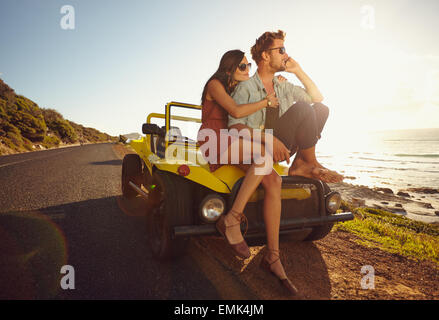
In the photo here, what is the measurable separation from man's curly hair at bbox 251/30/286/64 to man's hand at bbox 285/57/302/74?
0.27m

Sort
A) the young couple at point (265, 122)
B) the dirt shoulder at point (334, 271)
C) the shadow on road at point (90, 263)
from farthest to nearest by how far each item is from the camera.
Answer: the young couple at point (265, 122) < the dirt shoulder at point (334, 271) < the shadow on road at point (90, 263)

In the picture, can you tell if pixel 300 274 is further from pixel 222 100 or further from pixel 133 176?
pixel 133 176

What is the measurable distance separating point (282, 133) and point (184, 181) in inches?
44.6

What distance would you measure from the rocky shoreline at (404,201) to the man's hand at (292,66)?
30.3ft

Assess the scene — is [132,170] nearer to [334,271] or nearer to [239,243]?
[239,243]

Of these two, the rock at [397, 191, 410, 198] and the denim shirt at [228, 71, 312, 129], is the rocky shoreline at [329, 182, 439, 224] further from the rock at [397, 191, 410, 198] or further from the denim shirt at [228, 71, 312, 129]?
the denim shirt at [228, 71, 312, 129]

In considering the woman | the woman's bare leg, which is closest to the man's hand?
the woman

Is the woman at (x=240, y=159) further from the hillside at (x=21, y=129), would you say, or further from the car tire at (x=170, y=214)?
the hillside at (x=21, y=129)

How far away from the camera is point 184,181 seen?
2.29 meters

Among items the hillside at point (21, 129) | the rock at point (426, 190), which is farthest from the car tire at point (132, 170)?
the hillside at point (21, 129)

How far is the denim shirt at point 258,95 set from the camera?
231 centimetres

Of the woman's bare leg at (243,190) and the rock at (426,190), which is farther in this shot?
the rock at (426,190)

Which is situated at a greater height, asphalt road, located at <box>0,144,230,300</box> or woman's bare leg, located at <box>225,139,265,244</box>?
woman's bare leg, located at <box>225,139,265,244</box>

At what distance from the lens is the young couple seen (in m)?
2.06
